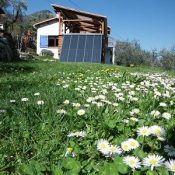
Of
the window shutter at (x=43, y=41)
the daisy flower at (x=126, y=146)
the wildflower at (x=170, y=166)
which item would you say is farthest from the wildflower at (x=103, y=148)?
the window shutter at (x=43, y=41)

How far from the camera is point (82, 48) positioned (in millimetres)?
22297

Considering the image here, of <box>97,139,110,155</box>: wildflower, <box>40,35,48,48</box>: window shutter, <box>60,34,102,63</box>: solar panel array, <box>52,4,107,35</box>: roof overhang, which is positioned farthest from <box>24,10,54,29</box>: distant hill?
<box>97,139,110,155</box>: wildflower

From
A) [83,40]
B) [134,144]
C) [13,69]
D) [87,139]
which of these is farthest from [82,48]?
[134,144]

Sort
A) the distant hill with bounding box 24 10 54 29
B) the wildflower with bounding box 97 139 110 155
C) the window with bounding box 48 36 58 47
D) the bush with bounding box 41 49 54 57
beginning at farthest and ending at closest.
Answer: the distant hill with bounding box 24 10 54 29 < the window with bounding box 48 36 58 47 < the bush with bounding box 41 49 54 57 < the wildflower with bounding box 97 139 110 155

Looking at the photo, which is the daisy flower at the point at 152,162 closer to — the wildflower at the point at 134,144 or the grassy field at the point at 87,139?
the grassy field at the point at 87,139

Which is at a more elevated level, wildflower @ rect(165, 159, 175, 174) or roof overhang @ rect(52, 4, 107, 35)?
roof overhang @ rect(52, 4, 107, 35)

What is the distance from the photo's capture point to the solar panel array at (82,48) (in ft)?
71.3

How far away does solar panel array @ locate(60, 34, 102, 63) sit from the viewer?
21.7 m

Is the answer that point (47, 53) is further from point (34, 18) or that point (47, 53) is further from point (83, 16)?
point (34, 18)

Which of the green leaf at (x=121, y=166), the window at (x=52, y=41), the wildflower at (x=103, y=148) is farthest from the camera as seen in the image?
the window at (x=52, y=41)

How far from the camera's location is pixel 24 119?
3.53 m

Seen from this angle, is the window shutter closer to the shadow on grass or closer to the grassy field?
the shadow on grass

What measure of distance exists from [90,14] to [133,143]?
23604 mm

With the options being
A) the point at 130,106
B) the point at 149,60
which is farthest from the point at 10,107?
the point at 149,60
